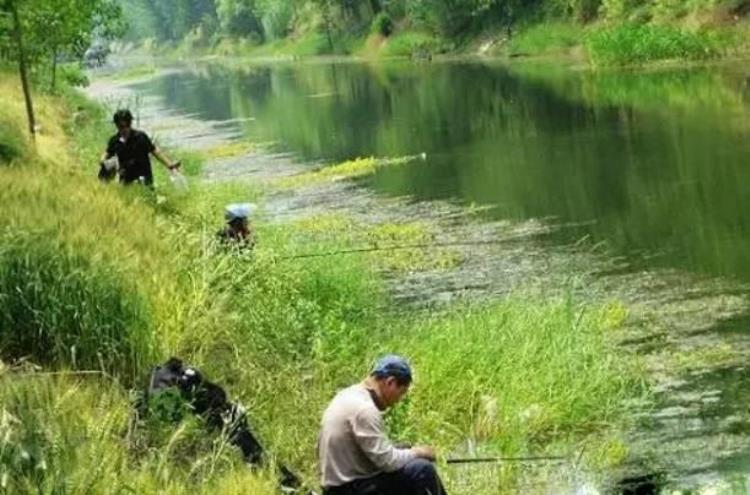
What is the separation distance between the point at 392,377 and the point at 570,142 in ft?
76.6

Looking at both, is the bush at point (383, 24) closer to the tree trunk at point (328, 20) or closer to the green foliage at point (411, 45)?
the green foliage at point (411, 45)

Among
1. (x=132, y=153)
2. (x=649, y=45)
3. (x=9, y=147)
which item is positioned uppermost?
(x=9, y=147)

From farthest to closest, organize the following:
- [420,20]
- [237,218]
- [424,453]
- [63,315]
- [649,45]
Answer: [420,20] < [649,45] < [237,218] < [63,315] < [424,453]

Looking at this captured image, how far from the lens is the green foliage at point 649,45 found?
4659cm

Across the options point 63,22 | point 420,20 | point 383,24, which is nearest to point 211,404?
point 63,22

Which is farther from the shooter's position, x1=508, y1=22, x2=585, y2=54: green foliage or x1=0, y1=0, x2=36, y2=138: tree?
x1=508, y1=22, x2=585, y2=54: green foliage

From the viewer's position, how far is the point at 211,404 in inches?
364

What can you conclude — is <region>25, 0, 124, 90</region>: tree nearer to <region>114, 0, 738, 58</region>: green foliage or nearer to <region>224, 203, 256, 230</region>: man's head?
<region>224, 203, 256, 230</region>: man's head

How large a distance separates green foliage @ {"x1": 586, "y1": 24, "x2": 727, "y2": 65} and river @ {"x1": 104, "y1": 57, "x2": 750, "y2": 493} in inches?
72.8

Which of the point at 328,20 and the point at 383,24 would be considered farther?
the point at 328,20

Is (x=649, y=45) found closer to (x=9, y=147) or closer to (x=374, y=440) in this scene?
(x=9, y=147)

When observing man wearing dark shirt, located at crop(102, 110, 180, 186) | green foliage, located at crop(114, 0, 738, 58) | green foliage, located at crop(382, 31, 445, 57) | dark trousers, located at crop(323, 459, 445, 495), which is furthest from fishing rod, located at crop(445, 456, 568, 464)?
green foliage, located at crop(382, 31, 445, 57)

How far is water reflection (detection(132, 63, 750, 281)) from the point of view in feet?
65.5

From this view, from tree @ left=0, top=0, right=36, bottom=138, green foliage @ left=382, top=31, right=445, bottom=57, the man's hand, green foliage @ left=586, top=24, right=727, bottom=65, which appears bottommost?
green foliage @ left=382, top=31, right=445, bottom=57
